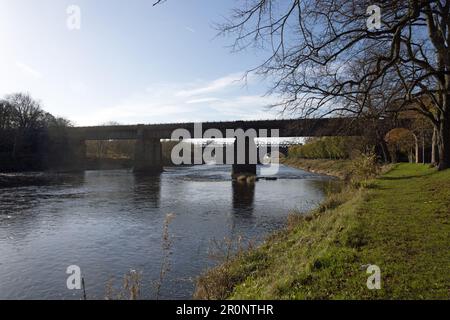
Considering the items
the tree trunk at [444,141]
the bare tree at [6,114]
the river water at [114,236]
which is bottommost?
the river water at [114,236]

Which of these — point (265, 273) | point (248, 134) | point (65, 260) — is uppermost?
point (248, 134)

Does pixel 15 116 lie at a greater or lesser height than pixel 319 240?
greater

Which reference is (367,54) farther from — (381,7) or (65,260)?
(65,260)

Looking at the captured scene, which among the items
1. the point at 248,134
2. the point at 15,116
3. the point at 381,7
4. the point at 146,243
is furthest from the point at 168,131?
the point at 381,7

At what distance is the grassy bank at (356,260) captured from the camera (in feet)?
17.3

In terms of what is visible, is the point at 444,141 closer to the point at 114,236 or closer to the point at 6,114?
the point at 114,236

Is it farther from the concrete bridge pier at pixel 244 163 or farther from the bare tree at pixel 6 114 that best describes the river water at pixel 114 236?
the bare tree at pixel 6 114

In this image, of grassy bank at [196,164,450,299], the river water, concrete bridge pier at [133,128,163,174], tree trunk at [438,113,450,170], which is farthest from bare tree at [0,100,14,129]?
tree trunk at [438,113,450,170]

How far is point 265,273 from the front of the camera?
26.8 ft

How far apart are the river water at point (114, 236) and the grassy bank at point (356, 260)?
191cm

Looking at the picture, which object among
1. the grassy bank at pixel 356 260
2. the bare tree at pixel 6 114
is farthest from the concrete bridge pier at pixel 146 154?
the grassy bank at pixel 356 260
